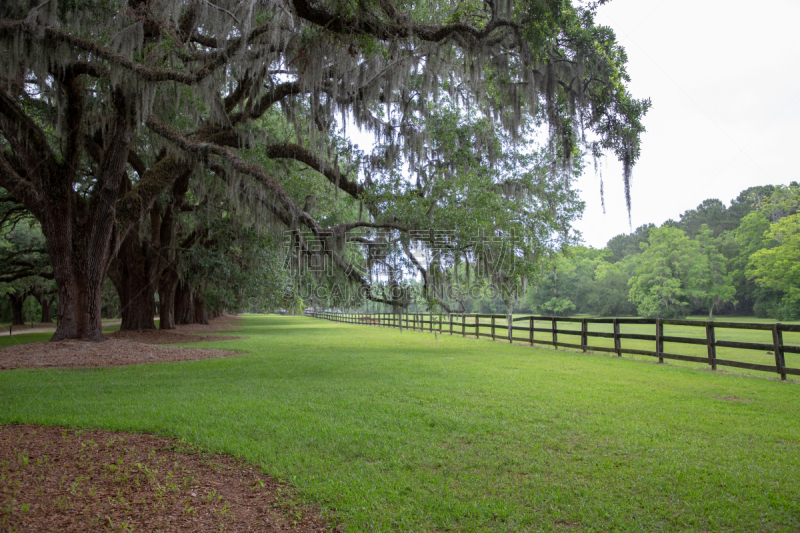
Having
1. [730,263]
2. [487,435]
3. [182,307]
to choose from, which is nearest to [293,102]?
[487,435]

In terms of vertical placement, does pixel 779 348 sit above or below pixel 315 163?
below

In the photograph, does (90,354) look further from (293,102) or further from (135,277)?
(293,102)

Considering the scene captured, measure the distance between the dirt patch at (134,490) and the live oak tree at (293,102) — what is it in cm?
541

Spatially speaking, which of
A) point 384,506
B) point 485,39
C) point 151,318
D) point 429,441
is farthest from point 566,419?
point 151,318

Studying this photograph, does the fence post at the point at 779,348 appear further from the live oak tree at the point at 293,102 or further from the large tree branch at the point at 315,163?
the large tree branch at the point at 315,163

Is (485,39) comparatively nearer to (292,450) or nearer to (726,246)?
(292,450)

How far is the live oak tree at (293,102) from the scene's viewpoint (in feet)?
24.0

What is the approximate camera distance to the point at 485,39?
7793mm

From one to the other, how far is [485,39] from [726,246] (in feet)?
150

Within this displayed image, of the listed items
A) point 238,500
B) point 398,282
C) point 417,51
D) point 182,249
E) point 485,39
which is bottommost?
point 238,500

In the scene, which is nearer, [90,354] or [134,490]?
[134,490]

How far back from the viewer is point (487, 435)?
457cm

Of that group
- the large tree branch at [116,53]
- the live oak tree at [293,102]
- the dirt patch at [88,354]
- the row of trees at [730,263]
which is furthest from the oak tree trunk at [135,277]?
the row of trees at [730,263]

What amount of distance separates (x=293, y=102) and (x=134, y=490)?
11.2 meters
